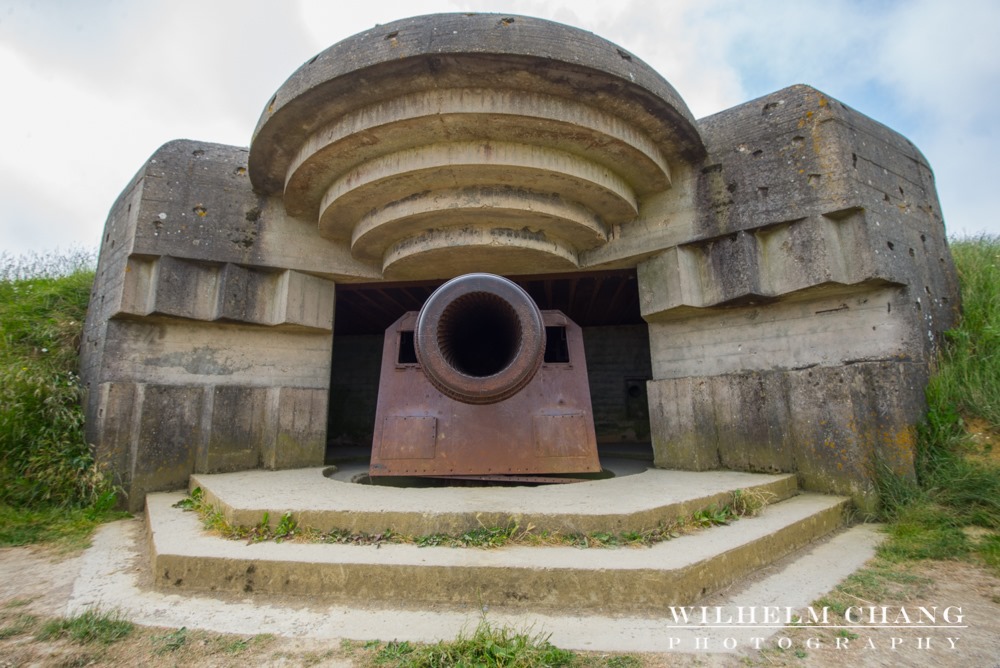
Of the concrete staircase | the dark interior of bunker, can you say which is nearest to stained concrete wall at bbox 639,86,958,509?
the concrete staircase

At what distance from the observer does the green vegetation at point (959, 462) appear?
8.89 ft

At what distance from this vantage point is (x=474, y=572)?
2020 mm

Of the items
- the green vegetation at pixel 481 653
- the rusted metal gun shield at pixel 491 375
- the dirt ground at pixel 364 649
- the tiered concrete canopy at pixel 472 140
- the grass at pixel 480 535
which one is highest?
the tiered concrete canopy at pixel 472 140

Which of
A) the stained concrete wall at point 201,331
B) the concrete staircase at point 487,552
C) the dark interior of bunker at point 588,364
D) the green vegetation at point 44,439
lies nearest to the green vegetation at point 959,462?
the concrete staircase at point 487,552

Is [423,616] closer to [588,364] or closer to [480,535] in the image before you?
[480,535]

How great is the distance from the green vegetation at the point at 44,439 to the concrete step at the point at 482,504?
1053 millimetres

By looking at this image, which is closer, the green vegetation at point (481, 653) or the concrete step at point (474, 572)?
the green vegetation at point (481, 653)

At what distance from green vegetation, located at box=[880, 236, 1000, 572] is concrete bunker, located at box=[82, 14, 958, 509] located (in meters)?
0.17

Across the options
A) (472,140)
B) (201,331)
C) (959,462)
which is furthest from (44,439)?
(959,462)

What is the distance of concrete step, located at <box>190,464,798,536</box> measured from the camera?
2.40m

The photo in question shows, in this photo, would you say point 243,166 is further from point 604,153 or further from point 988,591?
point 988,591

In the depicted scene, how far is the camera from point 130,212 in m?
4.58

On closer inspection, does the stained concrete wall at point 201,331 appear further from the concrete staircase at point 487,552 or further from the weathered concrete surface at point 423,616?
the weathered concrete surface at point 423,616

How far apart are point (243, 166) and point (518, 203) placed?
289 cm
